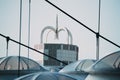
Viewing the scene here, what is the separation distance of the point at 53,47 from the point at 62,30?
6484mm

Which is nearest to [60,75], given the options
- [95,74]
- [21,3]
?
[95,74]

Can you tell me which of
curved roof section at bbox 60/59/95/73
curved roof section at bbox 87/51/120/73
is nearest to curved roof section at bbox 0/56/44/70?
curved roof section at bbox 60/59/95/73

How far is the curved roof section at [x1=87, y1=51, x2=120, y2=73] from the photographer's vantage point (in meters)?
19.1

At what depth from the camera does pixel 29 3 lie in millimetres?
35219

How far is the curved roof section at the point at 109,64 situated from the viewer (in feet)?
62.5

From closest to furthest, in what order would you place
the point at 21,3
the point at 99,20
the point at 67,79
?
the point at 67,79, the point at 99,20, the point at 21,3

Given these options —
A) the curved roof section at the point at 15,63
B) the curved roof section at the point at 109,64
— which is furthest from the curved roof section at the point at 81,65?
the curved roof section at the point at 109,64

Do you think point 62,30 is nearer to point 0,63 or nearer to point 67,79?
point 0,63

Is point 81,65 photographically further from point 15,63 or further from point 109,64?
point 109,64

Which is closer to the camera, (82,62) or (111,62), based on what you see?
(111,62)

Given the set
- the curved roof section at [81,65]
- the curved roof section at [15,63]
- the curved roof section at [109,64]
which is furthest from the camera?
the curved roof section at [81,65]

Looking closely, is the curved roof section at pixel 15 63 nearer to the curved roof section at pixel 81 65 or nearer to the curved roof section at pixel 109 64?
the curved roof section at pixel 81 65

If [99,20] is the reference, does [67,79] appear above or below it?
below

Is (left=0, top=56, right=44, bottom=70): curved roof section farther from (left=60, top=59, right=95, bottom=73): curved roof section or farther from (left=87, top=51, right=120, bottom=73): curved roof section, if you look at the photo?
(left=87, top=51, right=120, bottom=73): curved roof section
